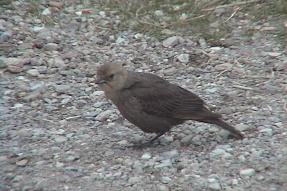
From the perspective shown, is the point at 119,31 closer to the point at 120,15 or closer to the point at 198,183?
the point at 120,15

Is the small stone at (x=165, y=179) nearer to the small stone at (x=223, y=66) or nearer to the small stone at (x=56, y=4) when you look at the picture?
the small stone at (x=223, y=66)

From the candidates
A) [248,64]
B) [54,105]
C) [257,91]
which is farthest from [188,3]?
[54,105]

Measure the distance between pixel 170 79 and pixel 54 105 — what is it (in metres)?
1.55

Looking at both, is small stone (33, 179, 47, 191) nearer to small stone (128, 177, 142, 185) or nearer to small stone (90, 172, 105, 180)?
small stone (90, 172, 105, 180)

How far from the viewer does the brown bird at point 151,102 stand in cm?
574

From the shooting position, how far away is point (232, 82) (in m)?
7.12

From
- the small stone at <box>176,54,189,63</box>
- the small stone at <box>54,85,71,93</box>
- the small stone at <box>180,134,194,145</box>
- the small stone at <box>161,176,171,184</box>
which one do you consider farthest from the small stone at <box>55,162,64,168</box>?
the small stone at <box>176,54,189,63</box>

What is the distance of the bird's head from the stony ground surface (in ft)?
1.75

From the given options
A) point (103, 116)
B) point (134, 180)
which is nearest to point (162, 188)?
point (134, 180)

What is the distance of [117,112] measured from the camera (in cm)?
655

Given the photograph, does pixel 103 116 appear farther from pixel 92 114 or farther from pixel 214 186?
pixel 214 186

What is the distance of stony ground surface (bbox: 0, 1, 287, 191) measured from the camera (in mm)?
5062

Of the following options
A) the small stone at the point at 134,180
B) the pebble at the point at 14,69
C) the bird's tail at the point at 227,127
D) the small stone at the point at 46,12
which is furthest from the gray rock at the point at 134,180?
the small stone at the point at 46,12

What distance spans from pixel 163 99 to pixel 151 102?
14cm
